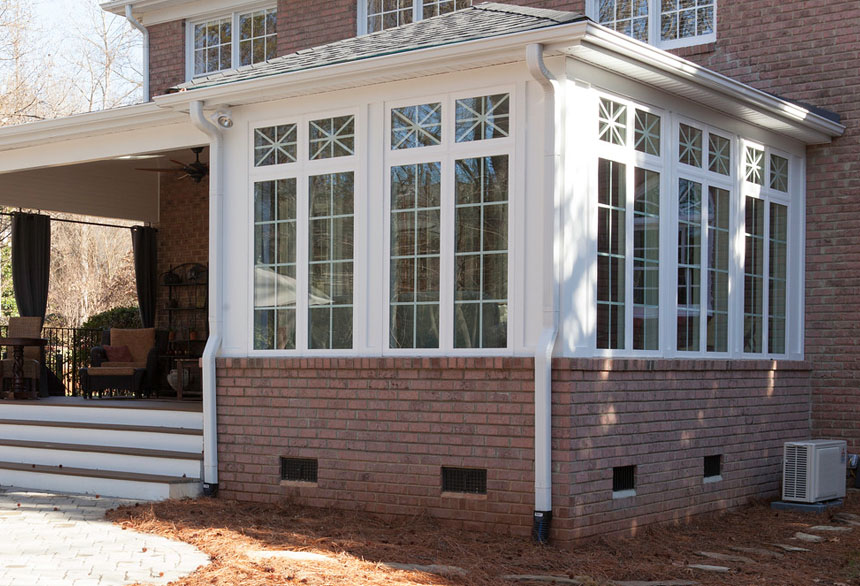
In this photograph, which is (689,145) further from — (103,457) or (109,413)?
(109,413)

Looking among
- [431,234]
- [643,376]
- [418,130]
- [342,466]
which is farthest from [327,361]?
[643,376]

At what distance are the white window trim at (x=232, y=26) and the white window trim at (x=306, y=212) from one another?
557cm

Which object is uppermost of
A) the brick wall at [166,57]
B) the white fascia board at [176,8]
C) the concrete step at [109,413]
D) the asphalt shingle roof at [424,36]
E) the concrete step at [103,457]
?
the white fascia board at [176,8]

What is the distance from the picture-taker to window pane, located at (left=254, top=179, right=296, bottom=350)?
8.57 meters

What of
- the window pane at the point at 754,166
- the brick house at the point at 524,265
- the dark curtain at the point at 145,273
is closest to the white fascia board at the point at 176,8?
the dark curtain at the point at 145,273

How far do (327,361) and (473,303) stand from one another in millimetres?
1345

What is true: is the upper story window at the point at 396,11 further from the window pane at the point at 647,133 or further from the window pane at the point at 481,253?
the window pane at the point at 481,253

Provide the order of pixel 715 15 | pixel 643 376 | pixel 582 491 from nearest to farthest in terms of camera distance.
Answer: pixel 582 491 < pixel 643 376 < pixel 715 15

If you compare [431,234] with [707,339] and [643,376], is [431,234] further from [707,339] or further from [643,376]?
[707,339]

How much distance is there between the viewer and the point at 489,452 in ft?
24.2

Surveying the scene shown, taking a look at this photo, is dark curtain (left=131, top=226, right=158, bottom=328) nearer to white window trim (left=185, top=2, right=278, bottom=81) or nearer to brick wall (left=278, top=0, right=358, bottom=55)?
white window trim (left=185, top=2, right=278, bottom=81)

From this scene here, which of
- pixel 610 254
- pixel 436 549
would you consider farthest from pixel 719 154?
pixel 436 549

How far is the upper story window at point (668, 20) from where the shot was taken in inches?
417

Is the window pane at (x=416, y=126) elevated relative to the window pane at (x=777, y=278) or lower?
elevated
